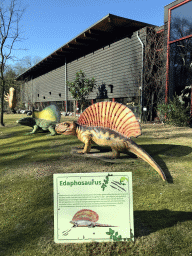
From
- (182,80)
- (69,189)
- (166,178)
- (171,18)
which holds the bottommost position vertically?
(166,178)

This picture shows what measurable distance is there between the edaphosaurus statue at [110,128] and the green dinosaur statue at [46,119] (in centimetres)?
292

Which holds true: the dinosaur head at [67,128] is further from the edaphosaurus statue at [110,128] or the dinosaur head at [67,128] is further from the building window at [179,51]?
the building window at [179,51]

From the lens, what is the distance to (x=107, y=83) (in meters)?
13.8

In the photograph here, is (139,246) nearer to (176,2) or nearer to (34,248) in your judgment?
(34,248)

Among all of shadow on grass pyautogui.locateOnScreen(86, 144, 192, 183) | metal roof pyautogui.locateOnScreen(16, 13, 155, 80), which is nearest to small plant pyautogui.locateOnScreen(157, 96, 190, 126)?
shadow on grass pyautogui.locateOnScreen(86, 144, 192, 183)

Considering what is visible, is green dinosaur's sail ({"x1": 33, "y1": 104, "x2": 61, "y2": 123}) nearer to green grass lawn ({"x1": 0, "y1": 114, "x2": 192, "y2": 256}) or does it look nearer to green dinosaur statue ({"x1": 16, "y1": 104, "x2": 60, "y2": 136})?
green dinosaur statue ({"x1": 16, "y1": 104, "x2": 60, "y2": 136})

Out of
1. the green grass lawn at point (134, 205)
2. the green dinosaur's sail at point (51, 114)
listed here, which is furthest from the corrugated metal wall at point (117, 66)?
the green grass lawn at point (134, 205)

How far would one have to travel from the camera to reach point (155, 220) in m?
2.15

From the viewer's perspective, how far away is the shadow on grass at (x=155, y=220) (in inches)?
79.4

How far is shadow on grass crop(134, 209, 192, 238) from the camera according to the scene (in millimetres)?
2018

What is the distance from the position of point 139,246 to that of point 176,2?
11.0 m

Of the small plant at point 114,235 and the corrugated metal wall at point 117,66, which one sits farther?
the corrugated metal wall at point 117,66

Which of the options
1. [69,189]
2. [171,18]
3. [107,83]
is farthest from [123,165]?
[107,83]

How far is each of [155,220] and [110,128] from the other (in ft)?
6.50
